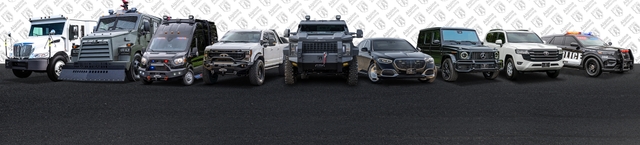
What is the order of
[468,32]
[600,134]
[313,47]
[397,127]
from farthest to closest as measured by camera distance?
[468,32], [313,47], [397,127], [600,134]

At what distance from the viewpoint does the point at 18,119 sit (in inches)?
305

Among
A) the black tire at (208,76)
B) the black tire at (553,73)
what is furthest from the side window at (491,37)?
the black tire at (208,76)

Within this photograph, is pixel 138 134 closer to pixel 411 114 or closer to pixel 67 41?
pixel 411 114

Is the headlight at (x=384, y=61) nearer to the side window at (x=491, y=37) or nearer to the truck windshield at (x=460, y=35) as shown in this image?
the truck windshield at (x=460, y=35)

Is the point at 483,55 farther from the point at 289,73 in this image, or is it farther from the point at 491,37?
the point at 289,73

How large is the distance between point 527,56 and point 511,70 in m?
0.74

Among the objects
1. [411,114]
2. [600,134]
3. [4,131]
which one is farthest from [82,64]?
[600,134]

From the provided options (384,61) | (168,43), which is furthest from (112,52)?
(384,61)

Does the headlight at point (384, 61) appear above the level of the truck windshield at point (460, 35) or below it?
below

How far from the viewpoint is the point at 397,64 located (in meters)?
12.6

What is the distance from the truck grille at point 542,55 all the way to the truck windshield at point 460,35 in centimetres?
174

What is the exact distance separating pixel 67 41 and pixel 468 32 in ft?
45.5

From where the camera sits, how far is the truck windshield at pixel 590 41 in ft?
52.6

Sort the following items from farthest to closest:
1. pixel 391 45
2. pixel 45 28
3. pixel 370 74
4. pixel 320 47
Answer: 1. pixel 45 28
2. pixel 391 45
3. pixel 370 74
4. pixel 320 47
